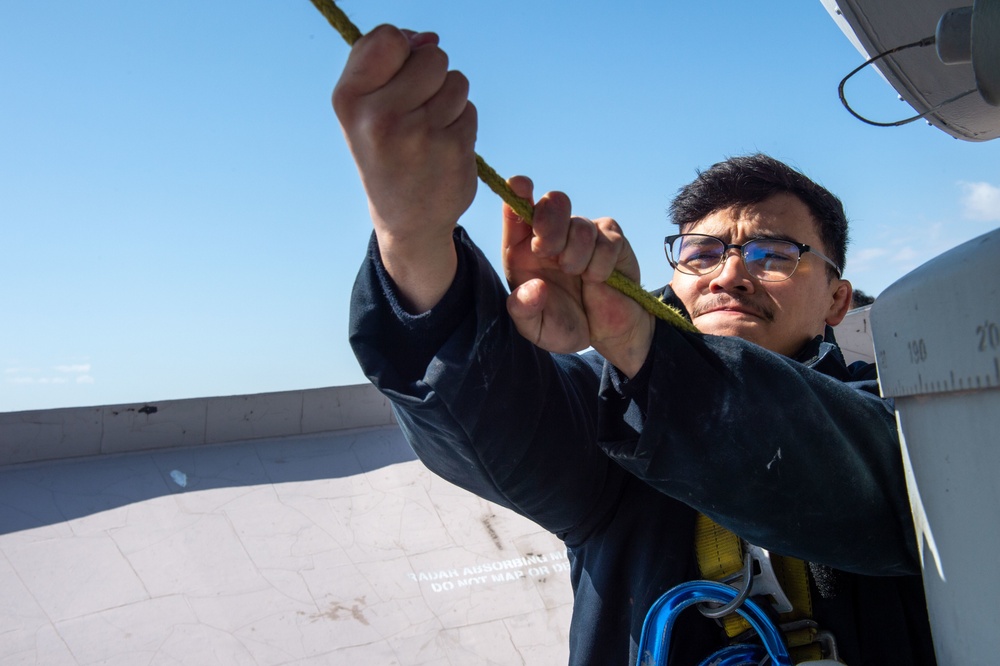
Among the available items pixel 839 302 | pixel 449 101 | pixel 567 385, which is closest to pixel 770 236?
pixel 839 302

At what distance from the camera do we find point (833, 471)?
75 cm

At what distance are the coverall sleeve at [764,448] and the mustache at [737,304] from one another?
38cm

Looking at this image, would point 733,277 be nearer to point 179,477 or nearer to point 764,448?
point 764,448

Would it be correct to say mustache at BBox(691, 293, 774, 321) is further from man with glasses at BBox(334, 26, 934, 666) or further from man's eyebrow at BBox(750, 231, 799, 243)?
man with glasses at BBox(334, 26, 934, 666)

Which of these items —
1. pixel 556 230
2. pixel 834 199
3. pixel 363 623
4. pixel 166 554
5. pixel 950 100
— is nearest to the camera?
pixel 556 230

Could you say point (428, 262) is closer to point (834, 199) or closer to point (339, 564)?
point (834, 199)

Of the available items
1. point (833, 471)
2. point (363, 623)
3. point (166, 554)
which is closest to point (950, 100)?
point (833, 471)

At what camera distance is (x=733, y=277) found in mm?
1161

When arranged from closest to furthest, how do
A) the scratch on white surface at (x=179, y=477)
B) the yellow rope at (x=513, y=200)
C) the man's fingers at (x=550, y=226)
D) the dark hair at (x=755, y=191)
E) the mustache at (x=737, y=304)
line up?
the yellow rope at (x=513, y=200), the man's fingers at (x=550, y=226), the mustache at (x=737, y=304), the dark hair at (x=755, y=191), the scratch on white surface at (x=179, y=477)

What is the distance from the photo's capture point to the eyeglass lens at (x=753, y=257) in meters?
1.19

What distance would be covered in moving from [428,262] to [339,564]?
1638 mm

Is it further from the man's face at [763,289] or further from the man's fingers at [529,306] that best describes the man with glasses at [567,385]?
the man's face at [763,289]

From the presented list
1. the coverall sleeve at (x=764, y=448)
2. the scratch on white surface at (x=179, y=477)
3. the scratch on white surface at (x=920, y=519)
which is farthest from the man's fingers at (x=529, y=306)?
the scratch on white surface at (x=179, y=477)

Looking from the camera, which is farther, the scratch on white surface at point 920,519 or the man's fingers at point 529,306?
the man's fingers at point 529,306
